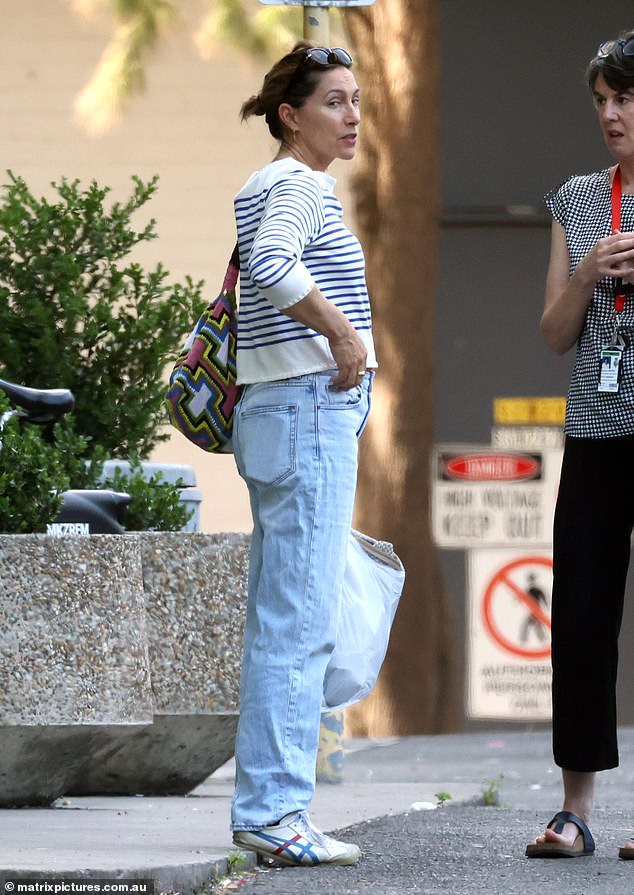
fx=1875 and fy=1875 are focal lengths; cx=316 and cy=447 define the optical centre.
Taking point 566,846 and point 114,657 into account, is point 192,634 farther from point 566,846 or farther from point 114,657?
point 566,846

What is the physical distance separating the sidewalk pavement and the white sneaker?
4 centimetres

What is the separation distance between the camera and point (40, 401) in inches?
220

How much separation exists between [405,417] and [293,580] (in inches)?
207

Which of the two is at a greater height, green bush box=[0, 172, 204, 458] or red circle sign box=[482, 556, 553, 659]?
green bush box=[0, 172, 204, 458]

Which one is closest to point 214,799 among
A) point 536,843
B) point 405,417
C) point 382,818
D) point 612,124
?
point 382,818

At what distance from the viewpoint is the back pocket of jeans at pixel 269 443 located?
4.12 m

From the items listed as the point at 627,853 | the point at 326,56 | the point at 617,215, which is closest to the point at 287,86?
the point at 326,56

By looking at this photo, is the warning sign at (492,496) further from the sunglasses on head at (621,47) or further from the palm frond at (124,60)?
the sunglasses on head at (621,47)

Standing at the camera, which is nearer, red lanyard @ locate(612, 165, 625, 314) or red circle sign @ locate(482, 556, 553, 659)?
red lanyard @ locate(612, 165, 625, 314)

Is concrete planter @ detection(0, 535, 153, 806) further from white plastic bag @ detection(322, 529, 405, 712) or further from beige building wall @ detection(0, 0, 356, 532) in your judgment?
beige building wall @ detection(0, 0, 356, 532)

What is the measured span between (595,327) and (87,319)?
2.31m

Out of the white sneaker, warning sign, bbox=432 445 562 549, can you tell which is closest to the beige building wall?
warning sign, bbox=432 445 562 549

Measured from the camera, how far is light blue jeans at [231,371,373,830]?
4117 mm

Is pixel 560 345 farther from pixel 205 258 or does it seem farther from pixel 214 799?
pixel 205 258
